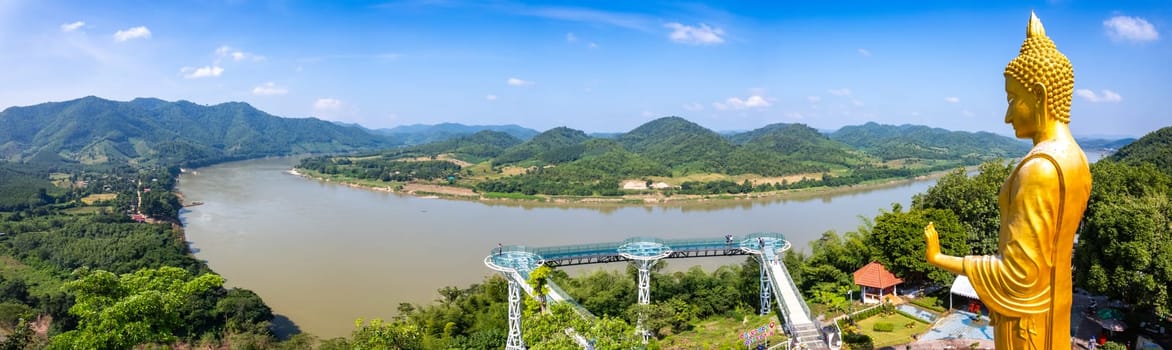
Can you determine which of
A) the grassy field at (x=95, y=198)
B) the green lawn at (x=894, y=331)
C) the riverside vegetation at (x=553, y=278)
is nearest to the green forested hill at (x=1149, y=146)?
the riverside vegetation at (x=553, y=278)

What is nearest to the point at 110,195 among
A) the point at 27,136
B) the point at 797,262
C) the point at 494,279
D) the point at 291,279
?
the point at 291,279

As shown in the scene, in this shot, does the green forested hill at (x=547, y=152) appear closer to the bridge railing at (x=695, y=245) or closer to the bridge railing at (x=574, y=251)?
the bridge railing at (x=695, y=245)

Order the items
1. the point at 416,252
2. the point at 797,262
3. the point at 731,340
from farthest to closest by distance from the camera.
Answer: the point at 416,252 < the point at 797,262 < the point at 731,340

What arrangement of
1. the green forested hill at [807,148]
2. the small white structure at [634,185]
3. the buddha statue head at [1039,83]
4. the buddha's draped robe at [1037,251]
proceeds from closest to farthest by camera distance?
the buddha's draped robe at [1037,251] → the buddha statue head at [1039,83] → the small white structure at [634,185] → the green forested hill at [807,148]

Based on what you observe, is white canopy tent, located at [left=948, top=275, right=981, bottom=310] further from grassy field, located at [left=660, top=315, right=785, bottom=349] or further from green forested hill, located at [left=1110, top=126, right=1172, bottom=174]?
green forested hill, located at [left=1110, top=126, right=1172, bottom=174]

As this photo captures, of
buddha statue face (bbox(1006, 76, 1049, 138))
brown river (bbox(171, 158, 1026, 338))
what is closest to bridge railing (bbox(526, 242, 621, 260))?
brown river (bbox(171, 158, 1026, 338))

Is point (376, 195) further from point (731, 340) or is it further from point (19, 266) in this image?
point (731, 340)

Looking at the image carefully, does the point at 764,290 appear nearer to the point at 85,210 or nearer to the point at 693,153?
the point at 85,210
